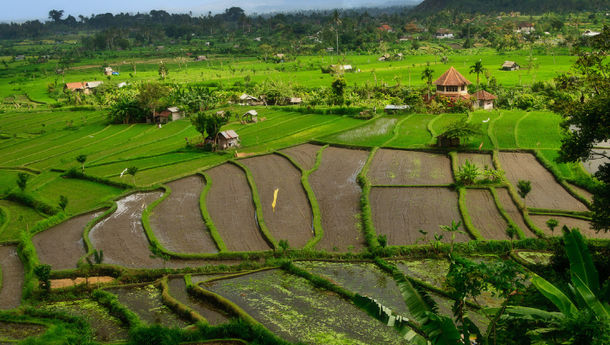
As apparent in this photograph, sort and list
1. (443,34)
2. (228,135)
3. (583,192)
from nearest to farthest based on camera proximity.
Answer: (583,192)
(228,135)
(443,34)

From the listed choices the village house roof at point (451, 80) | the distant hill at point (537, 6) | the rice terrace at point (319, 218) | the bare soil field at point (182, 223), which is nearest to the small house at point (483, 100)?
the rice terrace at point (319, 218)

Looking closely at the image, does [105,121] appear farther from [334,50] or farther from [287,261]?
[334,50]

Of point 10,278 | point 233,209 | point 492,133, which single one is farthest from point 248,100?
point 10,278

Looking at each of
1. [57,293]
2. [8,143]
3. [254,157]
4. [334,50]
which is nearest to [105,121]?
[8,143]

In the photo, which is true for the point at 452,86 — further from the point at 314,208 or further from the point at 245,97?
the point at 314,208

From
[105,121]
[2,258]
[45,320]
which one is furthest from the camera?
[105,121]

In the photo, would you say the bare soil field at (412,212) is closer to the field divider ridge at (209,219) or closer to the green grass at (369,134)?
the field divider ridge at (209,219)

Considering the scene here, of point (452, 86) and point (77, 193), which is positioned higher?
point (452, 86)
